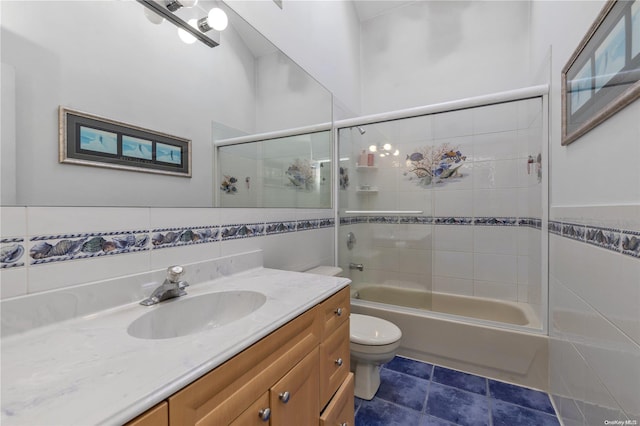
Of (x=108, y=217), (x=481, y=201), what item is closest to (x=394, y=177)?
(x=481, y=201)

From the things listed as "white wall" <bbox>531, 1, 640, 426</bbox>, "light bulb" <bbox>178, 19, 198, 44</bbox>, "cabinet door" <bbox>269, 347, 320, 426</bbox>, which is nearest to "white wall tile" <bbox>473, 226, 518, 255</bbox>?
"white wall" <bbox>531, 1, 640, 426</bbox>

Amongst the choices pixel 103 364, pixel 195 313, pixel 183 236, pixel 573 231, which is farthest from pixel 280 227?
pixel 573 231

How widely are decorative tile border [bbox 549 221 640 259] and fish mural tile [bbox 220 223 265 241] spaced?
53.7 inches

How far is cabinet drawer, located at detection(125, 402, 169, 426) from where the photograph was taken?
0.39 m

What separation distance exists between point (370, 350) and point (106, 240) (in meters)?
1.30

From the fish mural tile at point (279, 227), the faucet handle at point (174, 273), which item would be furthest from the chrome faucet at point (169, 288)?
the fish mural tile at point (279, 227)

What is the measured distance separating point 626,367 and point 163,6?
1.92m

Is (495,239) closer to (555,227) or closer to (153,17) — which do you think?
(555,227)

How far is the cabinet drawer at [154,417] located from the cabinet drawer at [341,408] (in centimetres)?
65

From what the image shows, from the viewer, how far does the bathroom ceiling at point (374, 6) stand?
2693 mm

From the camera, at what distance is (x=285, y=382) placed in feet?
2.31

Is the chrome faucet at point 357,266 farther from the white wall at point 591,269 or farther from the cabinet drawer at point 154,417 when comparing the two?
the cabinet drawer at point 154,417

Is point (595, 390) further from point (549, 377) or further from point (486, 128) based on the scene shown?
point (486, 128)

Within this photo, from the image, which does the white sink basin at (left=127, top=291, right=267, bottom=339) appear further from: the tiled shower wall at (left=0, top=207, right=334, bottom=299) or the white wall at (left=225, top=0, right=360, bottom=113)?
the white wall at (left=225, top=0, right=360, bottom=113)
